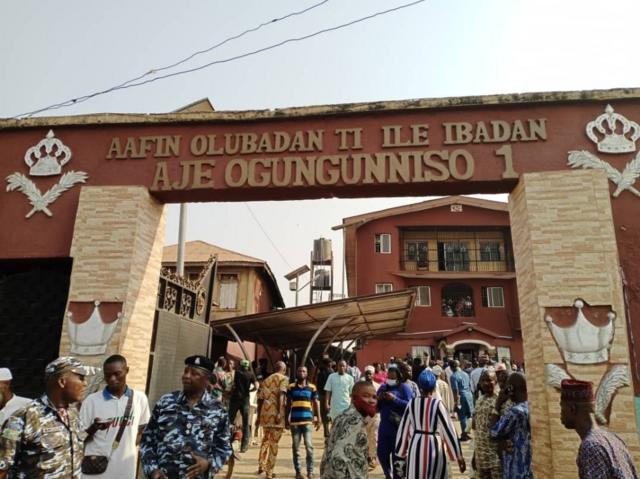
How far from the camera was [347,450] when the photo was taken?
3725 millimetres

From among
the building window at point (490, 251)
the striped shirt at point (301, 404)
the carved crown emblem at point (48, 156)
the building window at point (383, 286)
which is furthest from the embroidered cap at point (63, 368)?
the building window at point (490, 251)

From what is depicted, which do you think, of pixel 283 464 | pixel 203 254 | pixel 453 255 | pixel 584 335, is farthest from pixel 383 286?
pixel 584 335

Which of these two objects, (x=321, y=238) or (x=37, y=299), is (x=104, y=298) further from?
(x=321, y=238)

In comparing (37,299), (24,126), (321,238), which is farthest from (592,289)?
(321,238)

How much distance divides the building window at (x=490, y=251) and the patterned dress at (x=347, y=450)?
23.0 metres

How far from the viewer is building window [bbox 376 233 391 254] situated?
25.1m

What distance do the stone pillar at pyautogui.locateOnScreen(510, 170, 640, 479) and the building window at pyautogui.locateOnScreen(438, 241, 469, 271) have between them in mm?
19615

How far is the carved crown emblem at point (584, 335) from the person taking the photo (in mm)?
5520

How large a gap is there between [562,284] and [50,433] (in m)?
5.25

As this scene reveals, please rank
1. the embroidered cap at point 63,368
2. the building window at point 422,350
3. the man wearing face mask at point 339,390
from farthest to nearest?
the building window at point 422,350
the man wearing face mask at point 339,390
the embroidered cap at point 63,368

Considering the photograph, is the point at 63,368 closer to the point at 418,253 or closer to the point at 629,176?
the point at 629,176

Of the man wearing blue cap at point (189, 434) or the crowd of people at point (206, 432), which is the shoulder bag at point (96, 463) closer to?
the crowd of people at point (206, 432)

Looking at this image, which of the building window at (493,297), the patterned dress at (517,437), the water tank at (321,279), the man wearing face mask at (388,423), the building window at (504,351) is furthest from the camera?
the water tank at (321,279)

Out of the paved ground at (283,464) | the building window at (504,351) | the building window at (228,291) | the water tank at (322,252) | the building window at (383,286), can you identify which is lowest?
the paved ground at (283,464)
